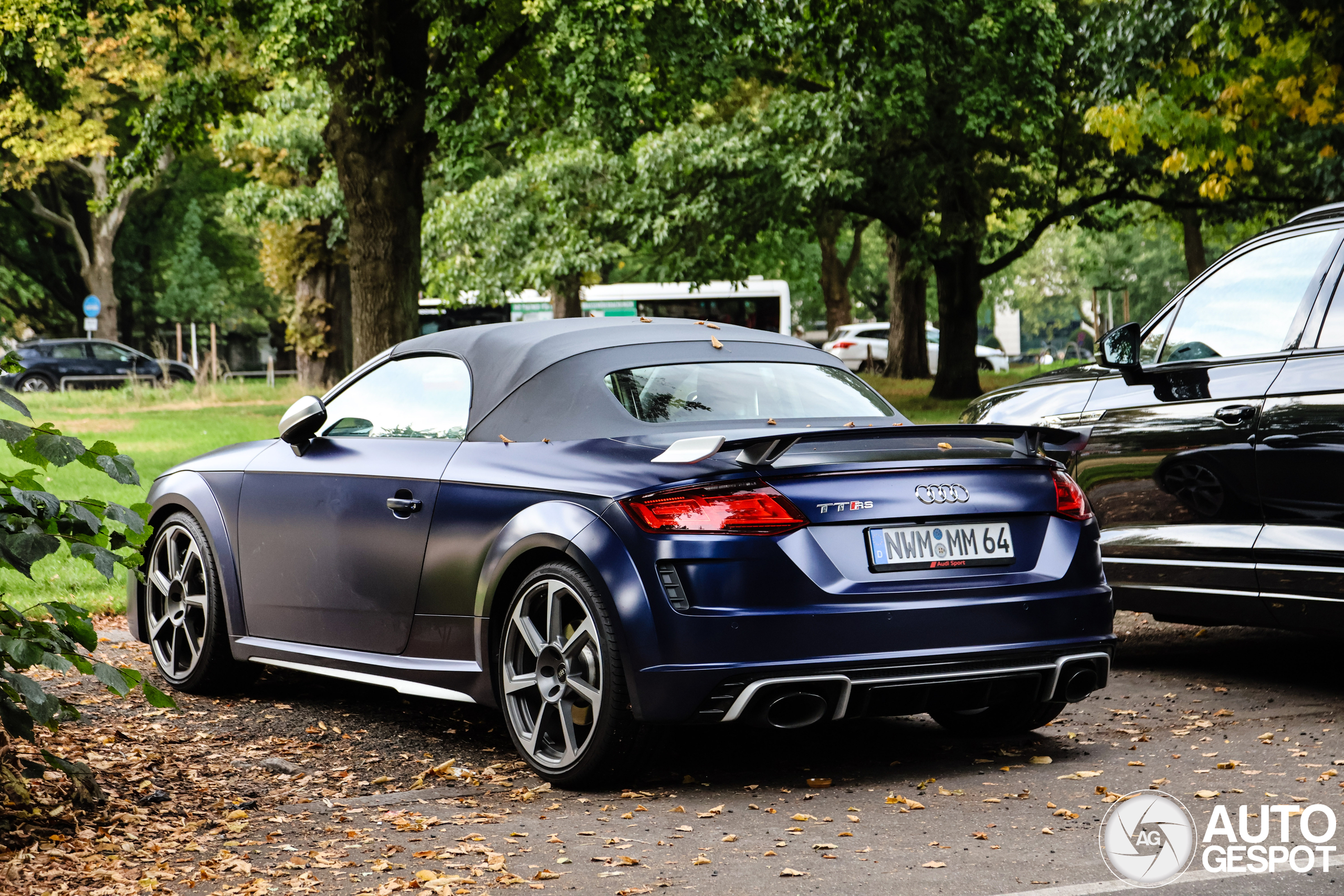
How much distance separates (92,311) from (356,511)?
41.9 m

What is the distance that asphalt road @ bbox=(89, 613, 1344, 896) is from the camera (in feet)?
13.3

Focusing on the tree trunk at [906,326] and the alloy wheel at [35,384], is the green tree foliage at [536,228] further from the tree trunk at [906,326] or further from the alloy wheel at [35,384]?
the alloy wheel at [35,384]

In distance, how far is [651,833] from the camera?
4512 mm

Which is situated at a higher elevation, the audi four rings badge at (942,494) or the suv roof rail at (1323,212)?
the suv roof rail at (1323,212)

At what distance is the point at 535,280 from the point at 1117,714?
83.2 feet

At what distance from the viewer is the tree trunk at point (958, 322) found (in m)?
28.0

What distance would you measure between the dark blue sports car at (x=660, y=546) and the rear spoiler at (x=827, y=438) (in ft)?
0.03

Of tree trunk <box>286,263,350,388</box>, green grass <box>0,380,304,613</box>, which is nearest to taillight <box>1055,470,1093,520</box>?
green grass <box>0,380,304,613</box>

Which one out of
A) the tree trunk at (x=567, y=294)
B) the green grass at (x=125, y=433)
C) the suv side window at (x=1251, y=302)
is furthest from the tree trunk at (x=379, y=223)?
the tree trunk at (x=567, y=294)

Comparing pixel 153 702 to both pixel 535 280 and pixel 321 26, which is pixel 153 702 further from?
pixel 535 280

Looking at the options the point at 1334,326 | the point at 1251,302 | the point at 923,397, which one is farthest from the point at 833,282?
the point at 1334,326

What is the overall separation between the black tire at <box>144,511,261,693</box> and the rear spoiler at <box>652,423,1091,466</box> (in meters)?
2.64

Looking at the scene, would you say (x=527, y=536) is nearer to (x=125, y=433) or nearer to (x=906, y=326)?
(x=125, y=433)

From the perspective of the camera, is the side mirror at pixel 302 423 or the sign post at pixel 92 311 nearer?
the side mirror at pixel 302 423
